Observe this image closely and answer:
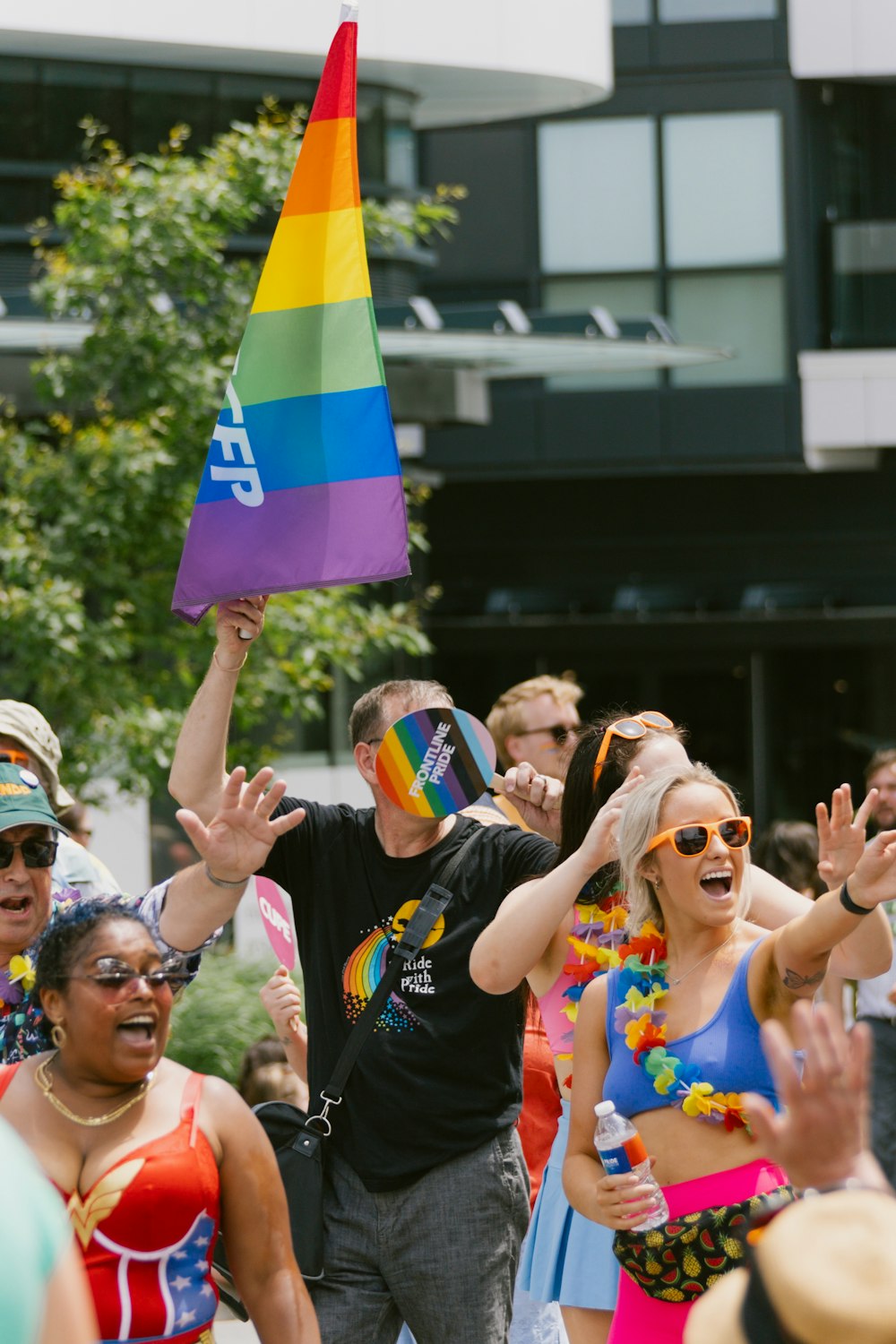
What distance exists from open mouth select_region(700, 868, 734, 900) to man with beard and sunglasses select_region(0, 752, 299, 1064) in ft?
2.87

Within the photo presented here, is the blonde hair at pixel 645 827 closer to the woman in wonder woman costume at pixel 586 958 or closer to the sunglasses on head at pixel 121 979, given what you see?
the woman in wonder woman costume at pixel 586 958

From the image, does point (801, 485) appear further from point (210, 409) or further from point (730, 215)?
point (210, 409)

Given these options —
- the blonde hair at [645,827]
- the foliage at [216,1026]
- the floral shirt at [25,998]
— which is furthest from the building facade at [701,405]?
the blonde hair at [645,827]

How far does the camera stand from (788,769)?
19812 millimetres

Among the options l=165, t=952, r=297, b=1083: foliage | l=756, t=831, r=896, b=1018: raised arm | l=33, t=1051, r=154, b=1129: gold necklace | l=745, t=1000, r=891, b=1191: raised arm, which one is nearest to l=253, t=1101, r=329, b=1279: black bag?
l=33, t=1051, r=154, b=1129: gold necklace

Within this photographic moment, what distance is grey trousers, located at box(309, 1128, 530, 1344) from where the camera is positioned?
4.62m

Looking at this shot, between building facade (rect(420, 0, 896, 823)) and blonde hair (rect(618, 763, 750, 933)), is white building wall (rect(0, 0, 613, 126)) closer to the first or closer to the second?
building facade (rect(420, 0, 896, 823))

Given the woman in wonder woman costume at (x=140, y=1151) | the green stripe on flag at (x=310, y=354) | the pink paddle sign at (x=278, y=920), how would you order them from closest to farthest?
1. the woman in wonder woman costume at (x=140, y=1151)
2. the green stripe on flag at (x=310, y=354)
3. the pink paddle sign at (x=278, y=920)

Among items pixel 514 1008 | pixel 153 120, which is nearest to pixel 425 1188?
pixel 514 1008

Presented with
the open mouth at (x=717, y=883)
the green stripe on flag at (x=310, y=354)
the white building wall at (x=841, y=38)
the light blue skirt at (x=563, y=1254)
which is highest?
the white building wall at (x=841, y=38)

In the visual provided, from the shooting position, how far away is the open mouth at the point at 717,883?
161 inches

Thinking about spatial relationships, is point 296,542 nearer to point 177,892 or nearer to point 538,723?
point 177,892

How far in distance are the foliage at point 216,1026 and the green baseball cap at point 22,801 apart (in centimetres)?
489

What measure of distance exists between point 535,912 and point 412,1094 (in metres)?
0.65
